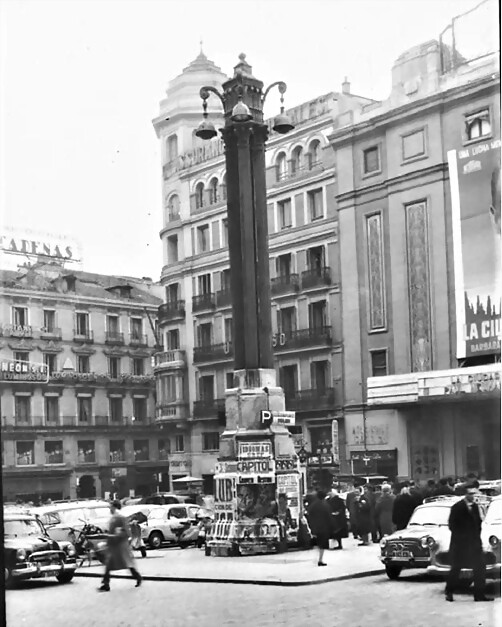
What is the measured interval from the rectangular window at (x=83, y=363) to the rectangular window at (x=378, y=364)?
0.97 m

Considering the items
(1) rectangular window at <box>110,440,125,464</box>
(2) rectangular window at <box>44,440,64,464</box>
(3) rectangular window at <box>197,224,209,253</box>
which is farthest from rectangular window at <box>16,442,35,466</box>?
(3) rectangular window at <box>197,224,209,253</box>

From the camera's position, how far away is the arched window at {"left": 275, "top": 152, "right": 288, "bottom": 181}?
109 inches

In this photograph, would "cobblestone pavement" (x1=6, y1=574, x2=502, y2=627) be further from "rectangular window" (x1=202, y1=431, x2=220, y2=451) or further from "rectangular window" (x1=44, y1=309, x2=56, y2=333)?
"rectangular window" (x1=44, y1=309, x2=56, y2=333)

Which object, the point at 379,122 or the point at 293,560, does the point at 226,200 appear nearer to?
the point at 379,122

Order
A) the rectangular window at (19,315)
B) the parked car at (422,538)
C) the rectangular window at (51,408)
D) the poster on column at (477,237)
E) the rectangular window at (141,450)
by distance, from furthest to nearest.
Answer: the rectangular window at (19,315) < the rectangular window at (51,408) < the rectangular window at (141,450) < the poster on column at (477,237) < the parked car at (422,538)

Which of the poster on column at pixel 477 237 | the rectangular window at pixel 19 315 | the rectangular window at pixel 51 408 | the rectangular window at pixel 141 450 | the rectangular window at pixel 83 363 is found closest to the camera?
the poster on column at pixel 477 237

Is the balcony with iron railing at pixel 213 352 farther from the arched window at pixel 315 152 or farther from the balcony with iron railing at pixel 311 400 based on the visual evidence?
the arched window at pixel 315 152

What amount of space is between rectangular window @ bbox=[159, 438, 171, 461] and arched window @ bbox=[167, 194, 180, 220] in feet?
2.52

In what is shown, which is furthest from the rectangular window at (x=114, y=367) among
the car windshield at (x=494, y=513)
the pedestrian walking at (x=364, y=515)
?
the car windshield at (x=494, y=513)

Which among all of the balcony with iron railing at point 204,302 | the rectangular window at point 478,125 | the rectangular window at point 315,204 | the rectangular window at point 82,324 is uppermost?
→ the rectangular window at point 478,125

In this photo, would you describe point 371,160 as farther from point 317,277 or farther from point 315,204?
point 317,277

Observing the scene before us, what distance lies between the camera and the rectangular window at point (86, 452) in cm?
277

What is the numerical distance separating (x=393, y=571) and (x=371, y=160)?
48.2 inches

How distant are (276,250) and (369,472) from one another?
75cm
